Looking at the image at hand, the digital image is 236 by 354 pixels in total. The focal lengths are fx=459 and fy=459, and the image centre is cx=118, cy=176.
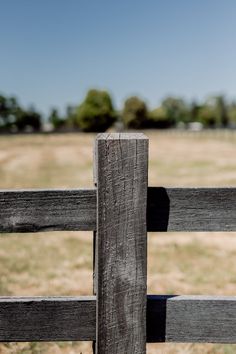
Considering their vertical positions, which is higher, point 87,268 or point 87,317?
point 87,317

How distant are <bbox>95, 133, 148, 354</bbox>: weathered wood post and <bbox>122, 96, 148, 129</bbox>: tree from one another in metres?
105

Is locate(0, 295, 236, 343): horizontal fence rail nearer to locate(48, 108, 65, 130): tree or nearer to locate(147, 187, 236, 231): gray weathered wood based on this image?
locate(147, 187, 236, 231): gray weathered wood

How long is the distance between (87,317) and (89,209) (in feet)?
1.57

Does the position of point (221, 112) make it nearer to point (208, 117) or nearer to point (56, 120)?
point (208, 117)

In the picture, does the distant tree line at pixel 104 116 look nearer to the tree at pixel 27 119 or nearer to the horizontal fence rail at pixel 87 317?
the tree at pixel 27 119

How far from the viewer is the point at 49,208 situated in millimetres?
1934

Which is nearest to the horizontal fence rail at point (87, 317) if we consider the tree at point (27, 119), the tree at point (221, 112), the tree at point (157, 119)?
the tree at point (157, 119)

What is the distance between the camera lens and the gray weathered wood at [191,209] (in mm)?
1939

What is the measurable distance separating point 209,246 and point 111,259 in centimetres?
576

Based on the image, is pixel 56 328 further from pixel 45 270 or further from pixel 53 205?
pixel 45 270

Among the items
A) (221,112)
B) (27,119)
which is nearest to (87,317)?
(27,119)

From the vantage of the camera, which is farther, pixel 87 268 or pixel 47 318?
pixel 87 268

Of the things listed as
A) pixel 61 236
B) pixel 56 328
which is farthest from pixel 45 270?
pixel 56 328

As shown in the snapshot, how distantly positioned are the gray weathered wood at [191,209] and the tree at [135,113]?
10487 centimetres
